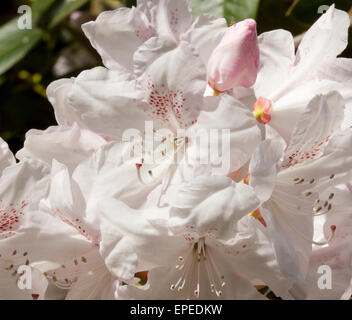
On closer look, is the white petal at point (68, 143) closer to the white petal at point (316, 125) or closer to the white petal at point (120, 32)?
the white petal at point (120, 32)

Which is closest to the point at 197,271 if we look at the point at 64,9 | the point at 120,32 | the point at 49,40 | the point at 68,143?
the point at 68,143

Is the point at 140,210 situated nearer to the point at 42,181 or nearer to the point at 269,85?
the point at 42,181

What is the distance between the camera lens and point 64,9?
4.38 ft

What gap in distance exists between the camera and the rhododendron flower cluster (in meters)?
0.80

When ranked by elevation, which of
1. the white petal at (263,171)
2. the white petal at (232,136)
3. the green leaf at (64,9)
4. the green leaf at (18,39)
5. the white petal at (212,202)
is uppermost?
the green leaf at (64,9)

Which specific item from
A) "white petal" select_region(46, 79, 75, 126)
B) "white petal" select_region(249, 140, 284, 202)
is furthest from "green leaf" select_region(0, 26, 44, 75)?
"white petal" select_region(249, 140, 284, 202)

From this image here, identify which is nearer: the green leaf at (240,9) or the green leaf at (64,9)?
the green leaf at (240,9)

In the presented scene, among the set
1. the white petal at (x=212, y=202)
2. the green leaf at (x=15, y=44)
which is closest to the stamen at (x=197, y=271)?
the white petal at (x=212, y=202)

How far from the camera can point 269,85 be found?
0.94 meters

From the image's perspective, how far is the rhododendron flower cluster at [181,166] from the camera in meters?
0.80

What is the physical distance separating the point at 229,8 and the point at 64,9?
441 mm

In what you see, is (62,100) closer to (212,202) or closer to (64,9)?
(212,202)
